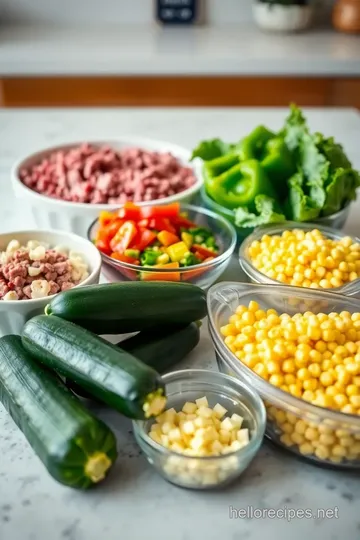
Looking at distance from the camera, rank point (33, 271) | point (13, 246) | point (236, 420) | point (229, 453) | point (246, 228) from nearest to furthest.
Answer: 1. point (229, 453)
2. point (236, 420)
3. point (33, 271)
4. point (13, 246)
5. point (246, 228)

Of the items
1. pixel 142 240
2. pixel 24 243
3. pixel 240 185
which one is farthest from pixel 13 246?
pixel 240 185

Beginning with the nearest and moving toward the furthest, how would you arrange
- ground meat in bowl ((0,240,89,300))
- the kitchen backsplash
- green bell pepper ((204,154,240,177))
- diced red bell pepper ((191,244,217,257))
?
ground meat in bowl ((0,240,89,300)), diced red bell pepper ((191,244,217,257)), green bell pepper ((204,154,240,177)), the kitchen backsplash

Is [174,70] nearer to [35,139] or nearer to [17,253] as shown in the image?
[35,139]

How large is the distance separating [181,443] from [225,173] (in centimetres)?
86

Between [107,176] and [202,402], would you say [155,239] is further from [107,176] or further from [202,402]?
[202,402]

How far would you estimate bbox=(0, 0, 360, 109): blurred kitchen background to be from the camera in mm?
3129

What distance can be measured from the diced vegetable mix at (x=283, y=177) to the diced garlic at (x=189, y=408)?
60 centimetres

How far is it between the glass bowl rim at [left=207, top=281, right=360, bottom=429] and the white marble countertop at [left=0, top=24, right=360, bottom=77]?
210 cm

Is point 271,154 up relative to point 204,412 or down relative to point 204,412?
up

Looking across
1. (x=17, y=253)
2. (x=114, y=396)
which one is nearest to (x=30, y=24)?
(x=17, y=253)

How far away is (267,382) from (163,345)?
0.79ft

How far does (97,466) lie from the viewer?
959 mm

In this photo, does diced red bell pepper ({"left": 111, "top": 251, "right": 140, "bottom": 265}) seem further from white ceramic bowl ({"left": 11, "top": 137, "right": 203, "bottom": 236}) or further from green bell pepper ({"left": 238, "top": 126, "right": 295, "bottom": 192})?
green bell pepper ({"left": 238, "top": 126, "right": 295, "bottom": 192})

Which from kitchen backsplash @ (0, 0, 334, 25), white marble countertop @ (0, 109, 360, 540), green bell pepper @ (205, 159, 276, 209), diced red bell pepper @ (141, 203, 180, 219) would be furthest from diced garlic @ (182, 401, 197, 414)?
kitchen backsplash @ (0, 0, 334, 25)
